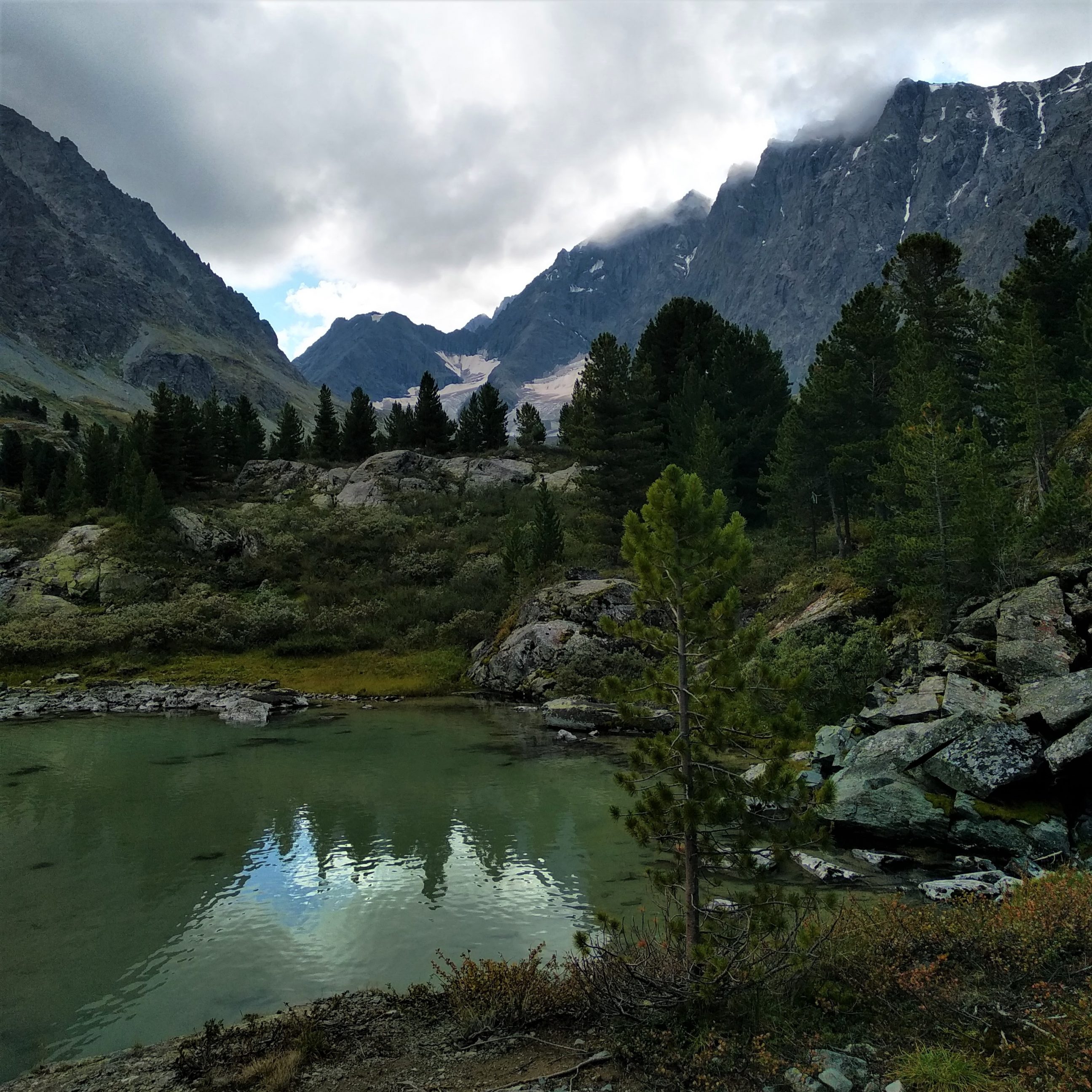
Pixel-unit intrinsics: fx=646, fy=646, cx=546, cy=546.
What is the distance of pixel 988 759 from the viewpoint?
13961 millimetres

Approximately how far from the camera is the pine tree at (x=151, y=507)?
183 feet

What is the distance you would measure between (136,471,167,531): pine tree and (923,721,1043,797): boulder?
197 ft

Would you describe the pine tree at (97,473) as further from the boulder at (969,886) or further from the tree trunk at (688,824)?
the boulder at (969,886)

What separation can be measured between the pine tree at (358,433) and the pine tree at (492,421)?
1424 cm

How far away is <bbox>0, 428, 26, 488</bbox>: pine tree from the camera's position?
8912 cm

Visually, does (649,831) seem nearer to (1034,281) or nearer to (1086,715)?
(1086,715)

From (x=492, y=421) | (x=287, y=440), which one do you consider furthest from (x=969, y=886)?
(x=287, y=440)

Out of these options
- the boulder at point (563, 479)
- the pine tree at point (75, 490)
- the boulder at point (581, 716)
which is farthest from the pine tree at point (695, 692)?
the pine tree at point (75, 490)

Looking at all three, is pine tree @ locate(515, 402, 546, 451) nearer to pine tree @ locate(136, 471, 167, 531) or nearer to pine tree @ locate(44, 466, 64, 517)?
pine tree @ locate(136, 471, 167, 531)

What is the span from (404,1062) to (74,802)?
55.9 ft

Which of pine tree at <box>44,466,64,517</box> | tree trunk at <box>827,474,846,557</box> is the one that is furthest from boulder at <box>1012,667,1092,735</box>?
pine tree at <box>44,466,64,517</box>

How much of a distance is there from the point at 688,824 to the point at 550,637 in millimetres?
29697

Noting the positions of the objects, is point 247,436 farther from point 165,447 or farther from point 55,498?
point 55,498

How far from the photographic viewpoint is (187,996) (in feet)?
31.2
